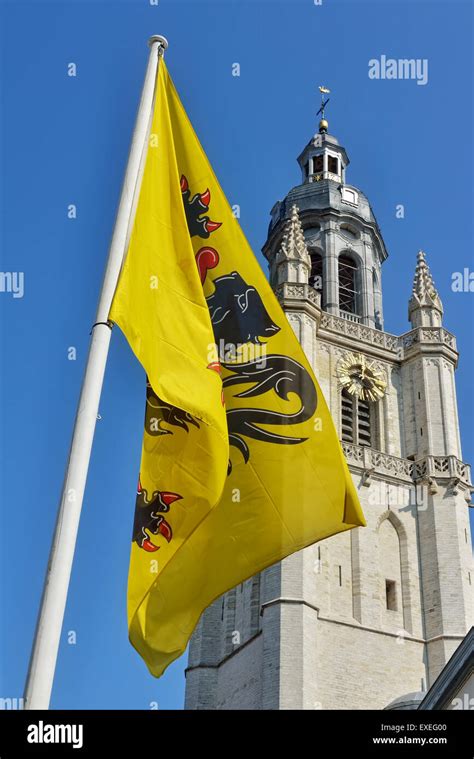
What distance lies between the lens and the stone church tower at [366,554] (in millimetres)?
33375

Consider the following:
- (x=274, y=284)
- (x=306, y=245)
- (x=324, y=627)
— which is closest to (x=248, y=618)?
(x=324, y=627)

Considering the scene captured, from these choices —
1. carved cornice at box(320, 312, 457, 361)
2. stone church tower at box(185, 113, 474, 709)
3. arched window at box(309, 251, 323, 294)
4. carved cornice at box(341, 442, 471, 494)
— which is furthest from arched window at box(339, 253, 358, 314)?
carved cornice at box(341, 442, 471, 494)

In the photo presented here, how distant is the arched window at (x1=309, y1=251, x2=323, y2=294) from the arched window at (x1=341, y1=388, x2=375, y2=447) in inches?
312

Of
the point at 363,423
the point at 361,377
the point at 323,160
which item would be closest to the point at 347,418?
the point at 363,423

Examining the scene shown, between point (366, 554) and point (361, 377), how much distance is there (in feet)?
29.4

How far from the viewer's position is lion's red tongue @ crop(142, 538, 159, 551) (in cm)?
852

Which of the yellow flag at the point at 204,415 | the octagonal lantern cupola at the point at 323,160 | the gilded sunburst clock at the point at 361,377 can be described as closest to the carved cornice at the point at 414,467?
the gilded sunburst clock at the point at 361,377

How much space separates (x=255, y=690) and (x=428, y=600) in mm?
7863

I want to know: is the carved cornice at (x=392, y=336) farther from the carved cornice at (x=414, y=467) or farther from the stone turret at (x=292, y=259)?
the carved cornice at (x=414, y=467)

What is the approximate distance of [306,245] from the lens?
Result: 5128 cm

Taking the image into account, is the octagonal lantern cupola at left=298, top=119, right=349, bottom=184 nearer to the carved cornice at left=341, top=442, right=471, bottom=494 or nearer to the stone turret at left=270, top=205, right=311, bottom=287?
the stone turret at left=270, top=205, right=311, bottom=287

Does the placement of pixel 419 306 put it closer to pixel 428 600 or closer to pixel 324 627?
pixel 428 600

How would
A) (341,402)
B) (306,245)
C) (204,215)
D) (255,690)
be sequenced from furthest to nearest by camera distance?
(306,245), (341,402), (255,690), (204,215)

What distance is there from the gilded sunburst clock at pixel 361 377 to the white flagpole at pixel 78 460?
110ft
